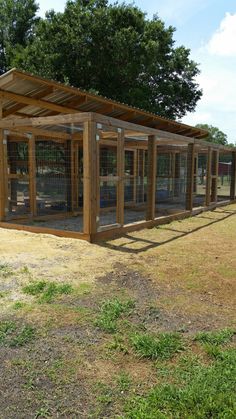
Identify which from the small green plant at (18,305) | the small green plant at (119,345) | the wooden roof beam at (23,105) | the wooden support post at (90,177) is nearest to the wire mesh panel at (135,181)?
the wooden roof beam at (23,105)

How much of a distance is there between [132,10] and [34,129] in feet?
43.1

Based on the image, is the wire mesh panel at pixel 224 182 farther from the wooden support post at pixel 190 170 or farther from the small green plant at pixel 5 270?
the small green plant at pixel 5 270

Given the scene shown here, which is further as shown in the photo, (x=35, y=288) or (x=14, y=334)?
(x=35, y=288)

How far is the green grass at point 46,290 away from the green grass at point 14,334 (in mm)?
616

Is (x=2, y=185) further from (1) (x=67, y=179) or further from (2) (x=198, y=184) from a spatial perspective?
(2) (x=198, y=184)

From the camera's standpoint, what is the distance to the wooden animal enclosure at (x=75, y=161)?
6809 millimetres

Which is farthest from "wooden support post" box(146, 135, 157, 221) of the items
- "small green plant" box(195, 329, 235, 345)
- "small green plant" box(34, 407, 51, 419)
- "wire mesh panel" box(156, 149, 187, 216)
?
"small green plant" box(34, 407, 51, 419)

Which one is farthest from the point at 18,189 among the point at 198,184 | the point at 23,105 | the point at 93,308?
the point at 198,184

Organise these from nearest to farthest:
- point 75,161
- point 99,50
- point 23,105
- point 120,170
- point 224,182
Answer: point 120,170 → point 23,105 → point 75,161 → point 99,50 → point 224,182

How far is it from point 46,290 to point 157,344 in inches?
62.5

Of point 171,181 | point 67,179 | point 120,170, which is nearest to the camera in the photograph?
point 120,170

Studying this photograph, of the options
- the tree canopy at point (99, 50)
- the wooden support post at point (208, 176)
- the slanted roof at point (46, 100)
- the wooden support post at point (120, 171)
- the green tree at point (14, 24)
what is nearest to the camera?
the slanted roof at point (46, 100)

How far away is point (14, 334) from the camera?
3.04 meters

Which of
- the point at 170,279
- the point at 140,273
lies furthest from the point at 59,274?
the point at 170,279
